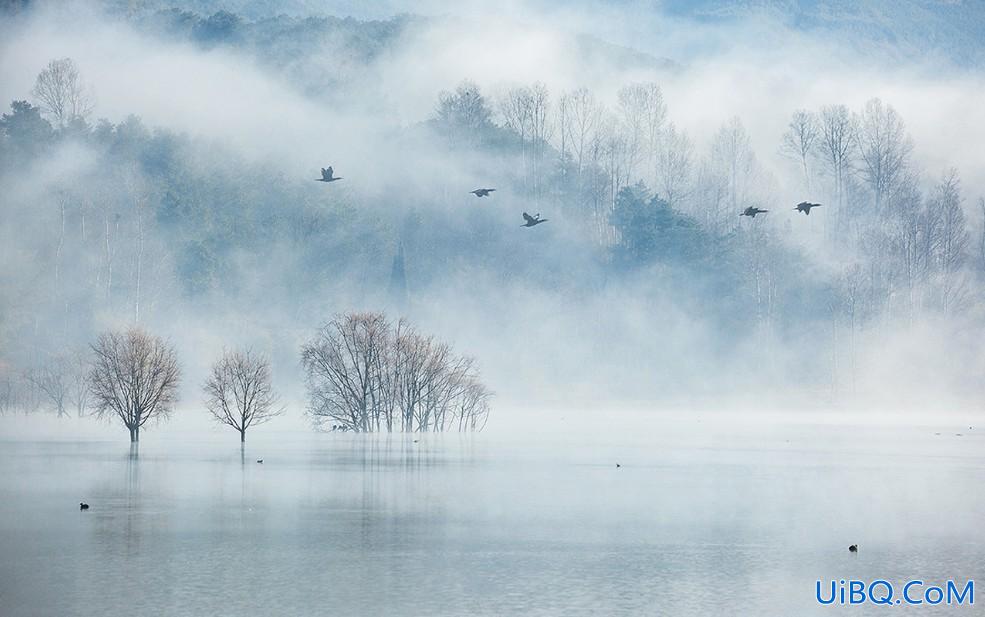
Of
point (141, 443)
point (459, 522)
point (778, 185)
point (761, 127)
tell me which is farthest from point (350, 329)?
point (761, 127)

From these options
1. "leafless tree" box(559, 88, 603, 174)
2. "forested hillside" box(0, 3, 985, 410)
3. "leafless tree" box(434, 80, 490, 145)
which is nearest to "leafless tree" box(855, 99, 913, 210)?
"forested hillside" box(0, 3, 985, 410)

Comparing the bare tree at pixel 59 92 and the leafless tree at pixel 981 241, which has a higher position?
the bare tree at pixel 59 92

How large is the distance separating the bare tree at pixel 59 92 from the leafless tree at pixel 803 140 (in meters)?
86.9

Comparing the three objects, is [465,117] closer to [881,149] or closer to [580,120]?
[580,120]

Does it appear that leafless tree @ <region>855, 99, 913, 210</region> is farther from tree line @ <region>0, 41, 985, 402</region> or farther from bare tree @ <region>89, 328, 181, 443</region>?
bare tree @ <region>89, 328, 181, 443</region>

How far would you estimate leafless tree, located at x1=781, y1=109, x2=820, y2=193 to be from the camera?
160 metres

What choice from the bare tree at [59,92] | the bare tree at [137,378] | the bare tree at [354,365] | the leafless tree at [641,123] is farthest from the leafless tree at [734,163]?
the bare tree at [137,378]

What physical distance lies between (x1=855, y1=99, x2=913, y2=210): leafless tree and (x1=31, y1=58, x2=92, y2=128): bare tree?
9271 centimetres

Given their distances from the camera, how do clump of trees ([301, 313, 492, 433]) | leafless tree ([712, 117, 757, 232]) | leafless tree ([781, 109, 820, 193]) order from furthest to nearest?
leafless tree ([781, 109, 820, 193]) → leafless tree ([712, 117, 757, 232]) → clump of trees ([301, 313, 492, 433])

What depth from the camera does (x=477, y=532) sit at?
30.8 meters

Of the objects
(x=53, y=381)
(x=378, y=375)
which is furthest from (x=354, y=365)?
(x=53, y=381)

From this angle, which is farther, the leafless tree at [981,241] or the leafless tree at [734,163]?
the leafless tree at [734,163]

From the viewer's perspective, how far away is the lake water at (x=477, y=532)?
74.6ft

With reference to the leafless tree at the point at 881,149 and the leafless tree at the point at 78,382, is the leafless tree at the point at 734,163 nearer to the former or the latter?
the leafless tree at the point at 881,149
